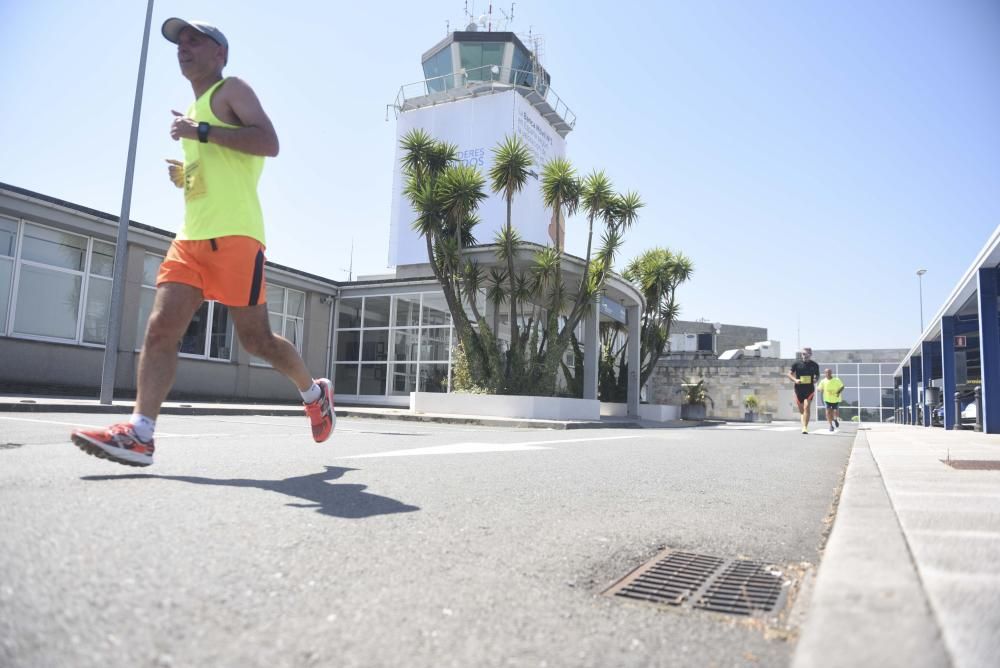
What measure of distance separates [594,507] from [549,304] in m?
14.0

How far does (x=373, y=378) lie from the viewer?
23.9m

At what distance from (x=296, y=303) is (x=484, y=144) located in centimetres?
2401

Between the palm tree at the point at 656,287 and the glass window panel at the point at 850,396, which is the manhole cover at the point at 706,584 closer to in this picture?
the palm tree at the point at 656,287

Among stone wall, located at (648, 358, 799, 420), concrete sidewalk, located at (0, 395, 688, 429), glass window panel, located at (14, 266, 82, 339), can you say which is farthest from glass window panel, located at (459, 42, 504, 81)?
concrete sidewalk, located at (0, 395, 688, 429)

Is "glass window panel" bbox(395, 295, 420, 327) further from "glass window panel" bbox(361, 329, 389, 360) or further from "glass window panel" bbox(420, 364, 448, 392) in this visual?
"glass window panel" bbox(420, 364, 448, 392)

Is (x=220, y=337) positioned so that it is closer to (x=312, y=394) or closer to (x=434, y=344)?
(x=434, y=344)

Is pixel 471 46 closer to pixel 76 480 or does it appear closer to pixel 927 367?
pixel 927 367

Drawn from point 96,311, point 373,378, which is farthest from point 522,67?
point 96,311

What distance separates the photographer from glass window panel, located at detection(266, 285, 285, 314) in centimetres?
2238

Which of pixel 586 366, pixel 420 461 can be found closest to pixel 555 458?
pixel 420 461

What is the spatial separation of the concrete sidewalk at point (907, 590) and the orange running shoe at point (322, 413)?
2990 mm

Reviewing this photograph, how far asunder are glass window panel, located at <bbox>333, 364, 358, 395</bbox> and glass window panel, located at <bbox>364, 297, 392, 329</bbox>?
1772mm

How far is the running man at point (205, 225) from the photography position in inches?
123

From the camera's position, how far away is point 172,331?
3148 mm
